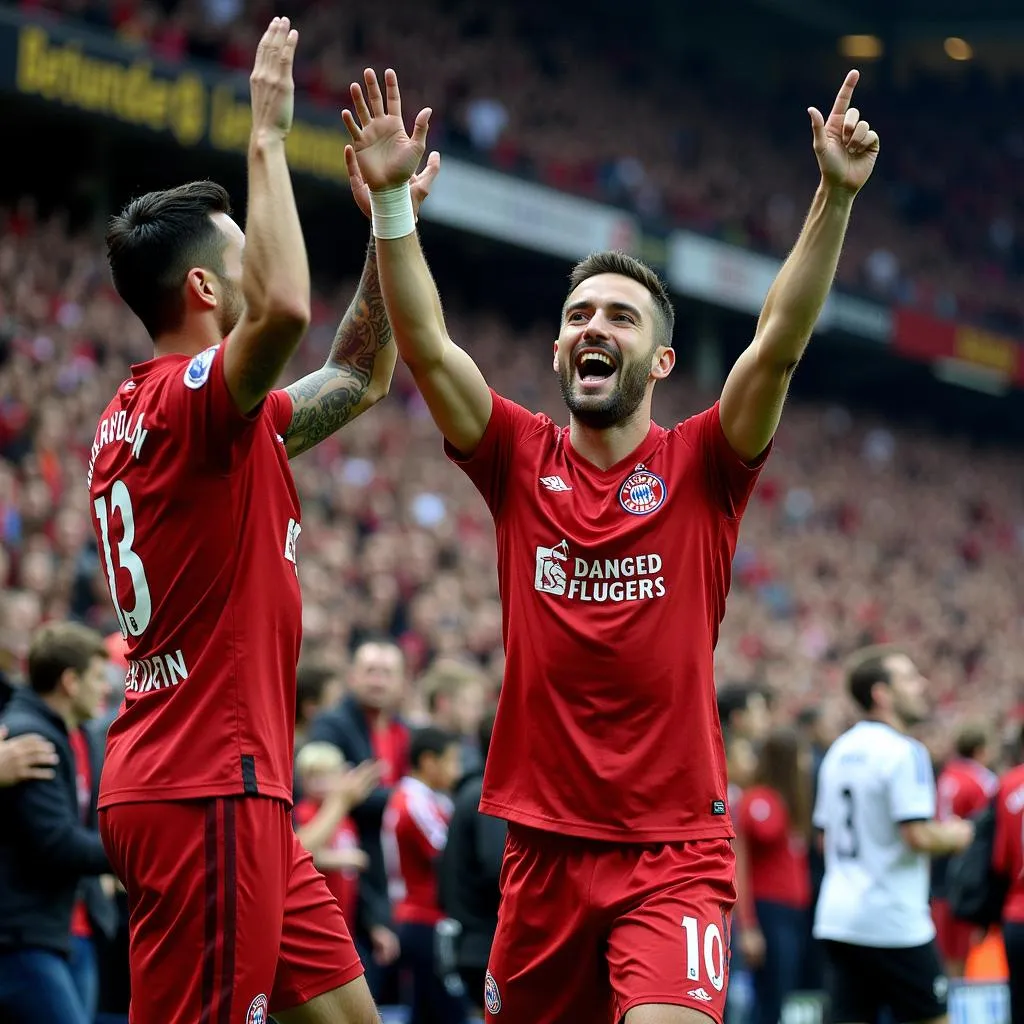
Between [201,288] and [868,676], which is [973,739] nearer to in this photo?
[868,676]

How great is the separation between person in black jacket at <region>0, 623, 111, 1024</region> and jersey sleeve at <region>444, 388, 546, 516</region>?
2009mm

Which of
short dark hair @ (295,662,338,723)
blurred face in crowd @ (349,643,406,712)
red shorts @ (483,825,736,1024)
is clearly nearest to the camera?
red shorts @ (483,825,736,1024)

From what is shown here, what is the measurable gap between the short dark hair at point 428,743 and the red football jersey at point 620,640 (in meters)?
4.52

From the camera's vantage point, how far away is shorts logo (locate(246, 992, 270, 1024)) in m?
4.11

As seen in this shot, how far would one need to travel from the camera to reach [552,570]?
488cm

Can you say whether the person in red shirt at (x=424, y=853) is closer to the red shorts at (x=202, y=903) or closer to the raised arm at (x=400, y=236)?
the raised arm at (x=400, y=236)

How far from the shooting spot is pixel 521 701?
4.85m

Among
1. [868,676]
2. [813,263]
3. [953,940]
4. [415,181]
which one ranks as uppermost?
[415,181]

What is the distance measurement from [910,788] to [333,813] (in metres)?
2.64

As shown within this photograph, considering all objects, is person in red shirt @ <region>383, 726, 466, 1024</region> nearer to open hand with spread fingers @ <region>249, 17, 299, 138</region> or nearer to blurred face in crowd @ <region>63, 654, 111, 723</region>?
blurred face in crowd @ <region>63, 654, 111, 723</region>

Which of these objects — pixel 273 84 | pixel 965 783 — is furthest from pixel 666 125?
pixel 273 84

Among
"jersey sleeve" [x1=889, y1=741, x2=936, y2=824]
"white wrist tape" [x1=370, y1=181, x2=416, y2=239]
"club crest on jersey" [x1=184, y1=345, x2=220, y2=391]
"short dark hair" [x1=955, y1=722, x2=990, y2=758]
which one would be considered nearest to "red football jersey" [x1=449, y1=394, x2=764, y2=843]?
"white wrist tape" [x1=370, y1=181, x2=416, y2=239]

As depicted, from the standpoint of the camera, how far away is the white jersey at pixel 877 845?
816 cm

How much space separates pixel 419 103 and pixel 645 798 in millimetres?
21804
